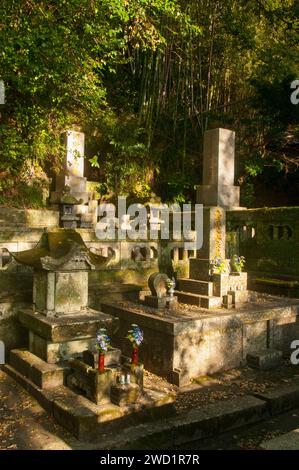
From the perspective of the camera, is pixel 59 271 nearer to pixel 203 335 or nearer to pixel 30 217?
pixel 203 335

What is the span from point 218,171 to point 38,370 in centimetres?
653

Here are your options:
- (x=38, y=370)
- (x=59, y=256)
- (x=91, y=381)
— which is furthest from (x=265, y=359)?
(x=59, y=256)

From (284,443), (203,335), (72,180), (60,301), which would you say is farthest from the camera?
(72,180)

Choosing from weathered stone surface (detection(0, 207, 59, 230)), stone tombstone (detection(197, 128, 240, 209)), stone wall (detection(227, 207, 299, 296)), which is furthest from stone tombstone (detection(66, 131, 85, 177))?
stone wall (detection(227, 207, 299, 296))

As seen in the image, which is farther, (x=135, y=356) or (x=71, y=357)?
(x=71, y=357)

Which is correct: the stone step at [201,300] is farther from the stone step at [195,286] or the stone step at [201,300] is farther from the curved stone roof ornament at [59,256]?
the curved stone roof ornament at [59,256]

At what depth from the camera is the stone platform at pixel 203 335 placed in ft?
21.5

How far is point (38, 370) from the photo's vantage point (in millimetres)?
5738

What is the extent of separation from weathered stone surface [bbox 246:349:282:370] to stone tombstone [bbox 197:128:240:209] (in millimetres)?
3971

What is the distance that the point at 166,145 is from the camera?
18375 mm

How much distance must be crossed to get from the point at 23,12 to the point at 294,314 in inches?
342

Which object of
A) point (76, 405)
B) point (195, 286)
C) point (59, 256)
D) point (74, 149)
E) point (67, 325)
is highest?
point (74, 149)
